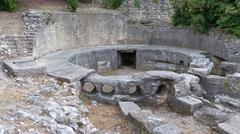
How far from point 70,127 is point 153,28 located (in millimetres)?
10366

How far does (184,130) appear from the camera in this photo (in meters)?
8.84

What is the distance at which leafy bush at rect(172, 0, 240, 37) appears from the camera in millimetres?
13359

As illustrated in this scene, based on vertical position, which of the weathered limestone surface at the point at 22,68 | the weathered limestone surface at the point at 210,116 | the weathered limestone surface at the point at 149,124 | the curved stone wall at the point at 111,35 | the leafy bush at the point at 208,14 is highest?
the leafy bush at the point at 208,14

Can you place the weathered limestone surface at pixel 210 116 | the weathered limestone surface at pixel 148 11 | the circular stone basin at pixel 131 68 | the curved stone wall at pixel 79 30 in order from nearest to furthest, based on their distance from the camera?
the weathered limestone surface at pixel 210 116, the circular stone basin at pixel 131 68, the curved stone wall at pixel 79 30, the weathered limestone surface at pixel 148 11

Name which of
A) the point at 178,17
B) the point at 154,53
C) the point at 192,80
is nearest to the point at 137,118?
the point at 192,80

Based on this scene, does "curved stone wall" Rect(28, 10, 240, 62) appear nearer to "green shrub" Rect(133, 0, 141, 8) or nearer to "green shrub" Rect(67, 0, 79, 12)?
"green shrub" Rect(67, 0, 79, 12)

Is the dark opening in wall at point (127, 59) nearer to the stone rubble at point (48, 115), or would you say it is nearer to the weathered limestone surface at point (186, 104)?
A: the weathered limestone surface at point (186, 104)

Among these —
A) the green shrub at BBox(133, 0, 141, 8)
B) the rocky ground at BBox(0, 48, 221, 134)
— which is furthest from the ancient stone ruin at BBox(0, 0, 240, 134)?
the green shrub at BBox(133, 0, 141, 8)

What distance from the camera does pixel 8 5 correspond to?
542 inches

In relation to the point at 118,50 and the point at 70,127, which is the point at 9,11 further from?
the point at 70,127

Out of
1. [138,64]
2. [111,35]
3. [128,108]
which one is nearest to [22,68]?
[128,108]

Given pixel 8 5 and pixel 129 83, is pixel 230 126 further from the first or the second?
pixel 8 5

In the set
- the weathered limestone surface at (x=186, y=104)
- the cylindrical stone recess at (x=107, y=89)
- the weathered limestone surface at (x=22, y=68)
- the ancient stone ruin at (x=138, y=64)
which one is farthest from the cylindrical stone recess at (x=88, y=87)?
the weathered limestone surface at (x=186, y=104)

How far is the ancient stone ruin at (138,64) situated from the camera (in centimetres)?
974
